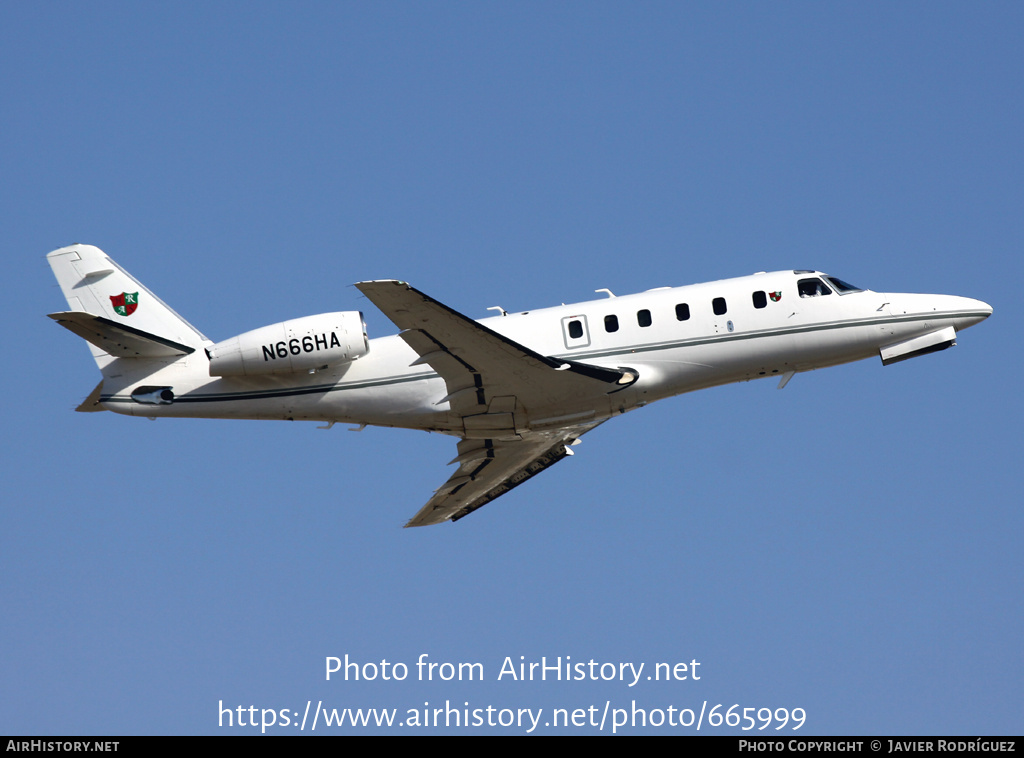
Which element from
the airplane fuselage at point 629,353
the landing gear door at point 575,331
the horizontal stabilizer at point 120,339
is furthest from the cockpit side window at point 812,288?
the horizontal stabilizer at point 120,339

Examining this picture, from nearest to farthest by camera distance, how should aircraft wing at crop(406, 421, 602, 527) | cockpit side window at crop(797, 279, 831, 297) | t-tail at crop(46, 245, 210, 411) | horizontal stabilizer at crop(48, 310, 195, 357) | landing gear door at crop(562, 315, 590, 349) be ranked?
horizontal stabilizer at crop(48, 310, 195, 357)
landing gear door at crop(562, 315, 590, 349)
t-tail at crop(46, 245, 210, 411)
cockpit side window at crop(797, 279, 831, 297)
aircraft wing at crop(406, 421, 602, 527)

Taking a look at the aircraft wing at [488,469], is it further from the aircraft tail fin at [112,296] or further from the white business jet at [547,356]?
the aircraft tail fin at [112,296]

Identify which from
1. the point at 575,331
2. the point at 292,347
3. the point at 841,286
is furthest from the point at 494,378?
the point at 841,286

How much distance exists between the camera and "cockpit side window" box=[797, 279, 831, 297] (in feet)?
80.9

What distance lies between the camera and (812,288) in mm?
24703

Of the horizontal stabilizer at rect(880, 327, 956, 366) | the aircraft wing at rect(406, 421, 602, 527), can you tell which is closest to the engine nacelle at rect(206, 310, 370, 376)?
the aircraft wing at rect(406, 421, 602, 527)

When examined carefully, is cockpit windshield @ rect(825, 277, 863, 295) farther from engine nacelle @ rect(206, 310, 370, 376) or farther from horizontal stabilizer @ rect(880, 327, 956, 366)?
engine nacelle @ rect(206, 310, 370, 376)

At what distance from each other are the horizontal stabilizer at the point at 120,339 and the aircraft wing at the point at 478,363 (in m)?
5.96

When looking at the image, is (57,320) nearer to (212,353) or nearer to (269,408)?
(212,353)

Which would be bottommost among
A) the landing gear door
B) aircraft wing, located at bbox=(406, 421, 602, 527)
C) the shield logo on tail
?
aircraft wing, located at bbox=(406, 421, 602, 527)

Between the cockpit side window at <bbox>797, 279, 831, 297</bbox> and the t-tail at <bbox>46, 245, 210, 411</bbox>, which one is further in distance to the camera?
the cockpit side window at <bbox>797, 279, 831, 297</bbox>

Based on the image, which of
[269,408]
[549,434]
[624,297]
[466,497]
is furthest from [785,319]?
[269,408]

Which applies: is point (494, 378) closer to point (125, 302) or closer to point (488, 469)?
point (488, 469)

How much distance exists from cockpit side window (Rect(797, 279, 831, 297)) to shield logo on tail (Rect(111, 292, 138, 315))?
15.0 meters
